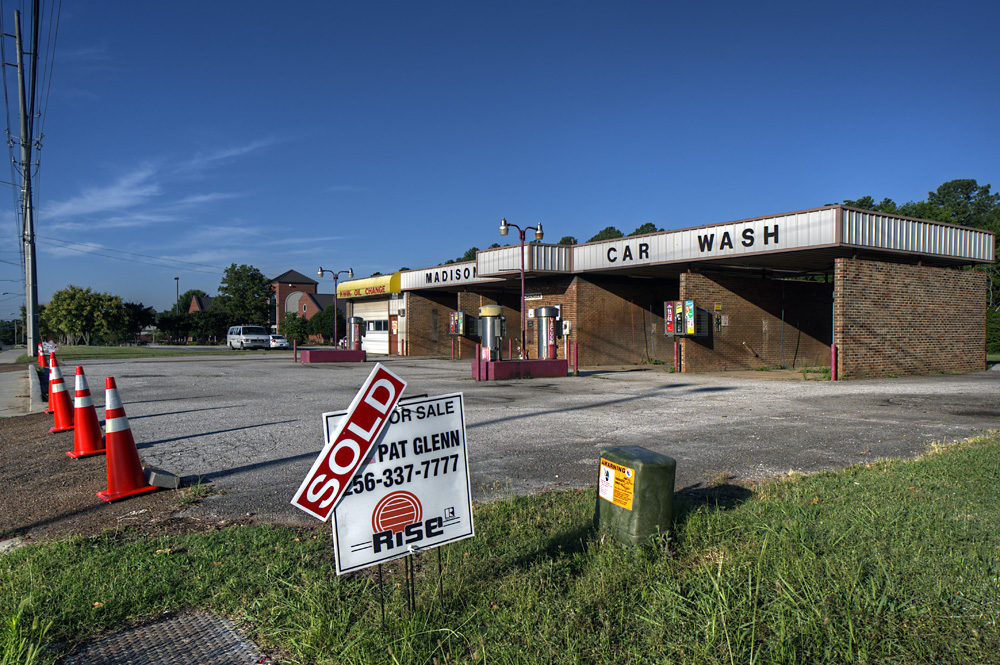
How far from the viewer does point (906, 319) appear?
1856 cm

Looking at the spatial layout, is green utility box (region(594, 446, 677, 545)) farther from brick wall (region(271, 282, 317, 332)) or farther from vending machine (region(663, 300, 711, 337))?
brick wall (region(271, 282, 317, 332))

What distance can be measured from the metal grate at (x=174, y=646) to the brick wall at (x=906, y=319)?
1764 cm

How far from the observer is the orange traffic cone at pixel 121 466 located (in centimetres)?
534

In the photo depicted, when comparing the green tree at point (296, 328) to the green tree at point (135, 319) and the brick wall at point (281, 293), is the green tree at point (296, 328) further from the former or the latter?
the brick wall at point (281, 293)

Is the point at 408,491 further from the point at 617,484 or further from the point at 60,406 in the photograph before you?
the point at 60,406

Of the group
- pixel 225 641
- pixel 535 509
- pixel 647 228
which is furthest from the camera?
pixel 647 228

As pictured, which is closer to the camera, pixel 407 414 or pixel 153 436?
pixel 407 414

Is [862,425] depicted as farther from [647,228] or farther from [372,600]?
[647,228]

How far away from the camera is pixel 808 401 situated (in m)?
12.1

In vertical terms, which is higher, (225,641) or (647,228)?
(647,228)

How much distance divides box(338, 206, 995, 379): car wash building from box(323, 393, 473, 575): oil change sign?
16.1m

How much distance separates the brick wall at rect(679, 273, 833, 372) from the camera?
69.4 feet

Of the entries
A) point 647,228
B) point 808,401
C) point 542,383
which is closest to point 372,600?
point 808,401

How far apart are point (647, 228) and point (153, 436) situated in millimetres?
81401
